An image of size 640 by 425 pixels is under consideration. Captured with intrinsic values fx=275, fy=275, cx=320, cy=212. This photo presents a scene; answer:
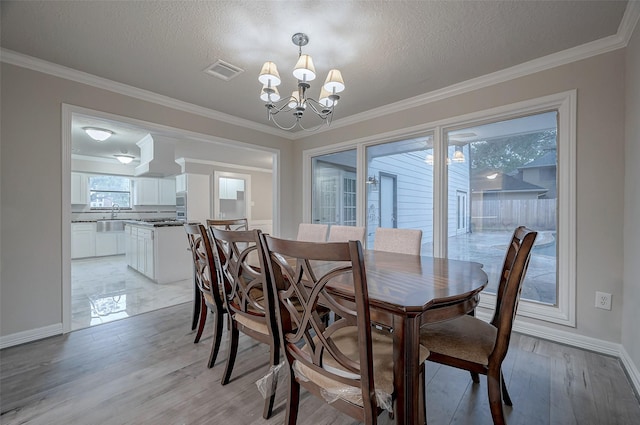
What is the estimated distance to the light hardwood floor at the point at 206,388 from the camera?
4.94ft

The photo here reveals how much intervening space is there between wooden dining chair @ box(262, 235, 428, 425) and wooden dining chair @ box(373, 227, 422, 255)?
3.61ft

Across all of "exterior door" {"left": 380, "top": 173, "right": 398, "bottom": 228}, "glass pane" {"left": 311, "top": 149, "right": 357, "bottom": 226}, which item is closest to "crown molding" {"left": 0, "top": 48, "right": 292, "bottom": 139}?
"glass pane" {"left": 311, "top": 149, "right": 357, "bottom": 226}

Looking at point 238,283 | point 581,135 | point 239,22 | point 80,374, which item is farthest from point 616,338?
point 80,374

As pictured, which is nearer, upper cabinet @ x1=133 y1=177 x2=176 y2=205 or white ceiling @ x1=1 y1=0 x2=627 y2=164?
white ceiling @ x1=1 y1=0 x2=627 y2=164

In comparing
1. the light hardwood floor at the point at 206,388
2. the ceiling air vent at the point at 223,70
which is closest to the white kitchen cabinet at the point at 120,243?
the light hardwood floor at the point at 206,388

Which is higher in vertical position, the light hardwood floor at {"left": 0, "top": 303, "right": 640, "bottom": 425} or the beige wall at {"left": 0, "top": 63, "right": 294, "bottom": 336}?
the beige wall at {"left": 0, "top": 63, "right": 294, "bottom": 336}

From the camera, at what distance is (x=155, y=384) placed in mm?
1781

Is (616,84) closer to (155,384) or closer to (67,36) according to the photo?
(155,384)

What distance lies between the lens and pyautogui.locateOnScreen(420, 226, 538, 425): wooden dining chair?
124 cm

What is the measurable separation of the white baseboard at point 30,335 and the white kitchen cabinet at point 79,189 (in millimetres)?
5295

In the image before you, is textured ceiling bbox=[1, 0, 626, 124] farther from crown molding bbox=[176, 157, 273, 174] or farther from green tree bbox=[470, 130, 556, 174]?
crown molding bbox=[176, 157, 273, 174]

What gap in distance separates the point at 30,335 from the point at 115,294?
4.25ft

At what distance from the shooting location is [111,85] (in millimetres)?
2824

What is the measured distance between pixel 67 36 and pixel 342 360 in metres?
2.96
